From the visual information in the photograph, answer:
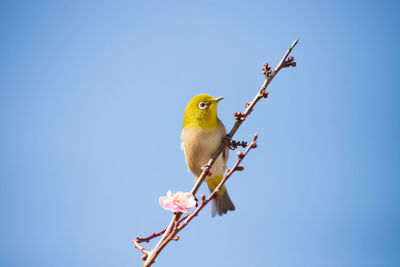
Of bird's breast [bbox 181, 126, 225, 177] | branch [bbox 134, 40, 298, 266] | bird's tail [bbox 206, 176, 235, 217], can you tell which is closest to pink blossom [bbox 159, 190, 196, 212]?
branch [bbox 134, 40, 298, 266]

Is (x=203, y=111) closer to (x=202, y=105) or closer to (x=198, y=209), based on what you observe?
(x=202, y=105)

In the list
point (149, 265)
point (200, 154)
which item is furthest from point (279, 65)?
point (149, 265)

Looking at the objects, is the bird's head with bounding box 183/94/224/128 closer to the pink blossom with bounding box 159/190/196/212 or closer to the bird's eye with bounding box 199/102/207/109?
the bird's eye with bounding box 199/102/207/109

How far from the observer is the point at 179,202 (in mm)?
1606

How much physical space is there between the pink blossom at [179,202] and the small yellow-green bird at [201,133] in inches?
49.0

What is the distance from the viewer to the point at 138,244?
169cm

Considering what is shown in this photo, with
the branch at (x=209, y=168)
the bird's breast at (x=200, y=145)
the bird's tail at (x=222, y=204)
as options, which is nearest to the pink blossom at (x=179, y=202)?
the branch at (x=209, y=168)

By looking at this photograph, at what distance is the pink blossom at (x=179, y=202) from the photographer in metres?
1.59

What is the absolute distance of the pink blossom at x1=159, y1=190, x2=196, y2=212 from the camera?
159 centimetres

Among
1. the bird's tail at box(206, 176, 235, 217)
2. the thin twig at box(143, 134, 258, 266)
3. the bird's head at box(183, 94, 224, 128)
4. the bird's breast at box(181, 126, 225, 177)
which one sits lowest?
the thin twig at box(143, 134, 258, 266)

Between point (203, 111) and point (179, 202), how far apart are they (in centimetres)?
138

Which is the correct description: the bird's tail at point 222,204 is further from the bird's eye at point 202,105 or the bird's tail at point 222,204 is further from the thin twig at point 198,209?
the thin twig at point 198,209

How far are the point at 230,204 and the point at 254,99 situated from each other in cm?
174

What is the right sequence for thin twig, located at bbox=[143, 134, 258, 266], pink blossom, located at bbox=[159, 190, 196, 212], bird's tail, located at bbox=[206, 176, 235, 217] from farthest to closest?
bird's tail, located at bbox=[206, 176, 235, 217]
pink blossom, located at bbox=[159, 190, 196, 212]
thin twig, located at bbox=[143, 134, 258, 266]
